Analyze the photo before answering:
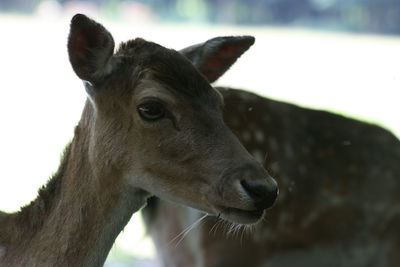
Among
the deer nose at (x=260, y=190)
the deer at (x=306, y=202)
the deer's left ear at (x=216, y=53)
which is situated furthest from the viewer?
the deer at (x=306, y=202)

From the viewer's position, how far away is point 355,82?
41.5 feet

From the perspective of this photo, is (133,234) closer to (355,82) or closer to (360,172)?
(360,172)

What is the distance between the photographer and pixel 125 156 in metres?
2.70

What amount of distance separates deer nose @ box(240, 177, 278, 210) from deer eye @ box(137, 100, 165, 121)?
0.35 m

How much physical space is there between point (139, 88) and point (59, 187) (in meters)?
0.46

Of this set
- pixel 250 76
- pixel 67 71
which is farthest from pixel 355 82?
pixel 67 71

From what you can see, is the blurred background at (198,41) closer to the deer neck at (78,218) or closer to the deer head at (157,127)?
the deer neck at (78,218)

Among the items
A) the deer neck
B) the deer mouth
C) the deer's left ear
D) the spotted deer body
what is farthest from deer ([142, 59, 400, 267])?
the deer mouth

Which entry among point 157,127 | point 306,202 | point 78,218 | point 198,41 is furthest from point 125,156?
point 198,41

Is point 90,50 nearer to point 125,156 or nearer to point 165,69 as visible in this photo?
point 165,69

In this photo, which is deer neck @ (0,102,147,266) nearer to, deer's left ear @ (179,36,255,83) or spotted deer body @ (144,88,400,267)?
deer's left ear @ (179,36,255,83)

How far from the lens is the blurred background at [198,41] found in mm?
8258

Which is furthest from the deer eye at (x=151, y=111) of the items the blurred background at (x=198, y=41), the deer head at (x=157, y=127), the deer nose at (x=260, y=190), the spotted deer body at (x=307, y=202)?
the blurred background at (x=198, y=41)

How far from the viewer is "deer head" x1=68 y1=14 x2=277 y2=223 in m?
2.61
